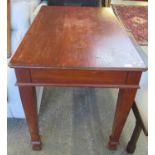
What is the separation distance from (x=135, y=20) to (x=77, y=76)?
2.81 m

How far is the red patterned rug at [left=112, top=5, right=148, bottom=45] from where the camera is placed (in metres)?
2.76

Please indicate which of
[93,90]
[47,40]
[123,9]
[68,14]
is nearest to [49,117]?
[93,90]

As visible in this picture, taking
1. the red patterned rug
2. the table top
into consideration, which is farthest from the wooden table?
the red patterned rug

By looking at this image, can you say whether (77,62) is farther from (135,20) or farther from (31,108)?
(135,20)

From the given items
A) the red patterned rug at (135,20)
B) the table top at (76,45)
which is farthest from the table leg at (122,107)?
the red patterned rug at (135,20)

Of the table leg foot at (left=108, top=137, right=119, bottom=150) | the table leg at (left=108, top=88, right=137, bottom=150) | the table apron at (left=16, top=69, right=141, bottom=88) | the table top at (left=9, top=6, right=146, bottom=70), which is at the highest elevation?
the table top at (left=9, top=6, right=146, bottom=70)

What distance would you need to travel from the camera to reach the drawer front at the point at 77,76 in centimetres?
90

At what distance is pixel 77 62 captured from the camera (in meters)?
0.90

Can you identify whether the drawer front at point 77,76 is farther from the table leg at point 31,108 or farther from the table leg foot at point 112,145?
the table leg foot at point 112,145

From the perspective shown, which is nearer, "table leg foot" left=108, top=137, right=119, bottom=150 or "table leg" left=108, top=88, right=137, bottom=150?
"table leg" left=108, top=88, right=137, bottom=150

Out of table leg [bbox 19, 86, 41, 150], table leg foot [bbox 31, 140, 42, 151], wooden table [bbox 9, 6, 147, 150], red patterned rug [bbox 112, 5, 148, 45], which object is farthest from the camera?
red patterned rug [bbox 112, 5, 148, 45]

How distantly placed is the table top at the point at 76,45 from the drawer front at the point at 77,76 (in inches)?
1.3

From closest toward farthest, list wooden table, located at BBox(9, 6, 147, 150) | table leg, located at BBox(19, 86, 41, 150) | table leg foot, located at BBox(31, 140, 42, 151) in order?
wooden table, located at BBox(9, 6, 147, 150) < table leg, located at BBox(19, 86, 41, 150) < table leg foot, located at BBox(31, 140, 42, 151)

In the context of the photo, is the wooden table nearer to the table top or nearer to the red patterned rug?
the table top
